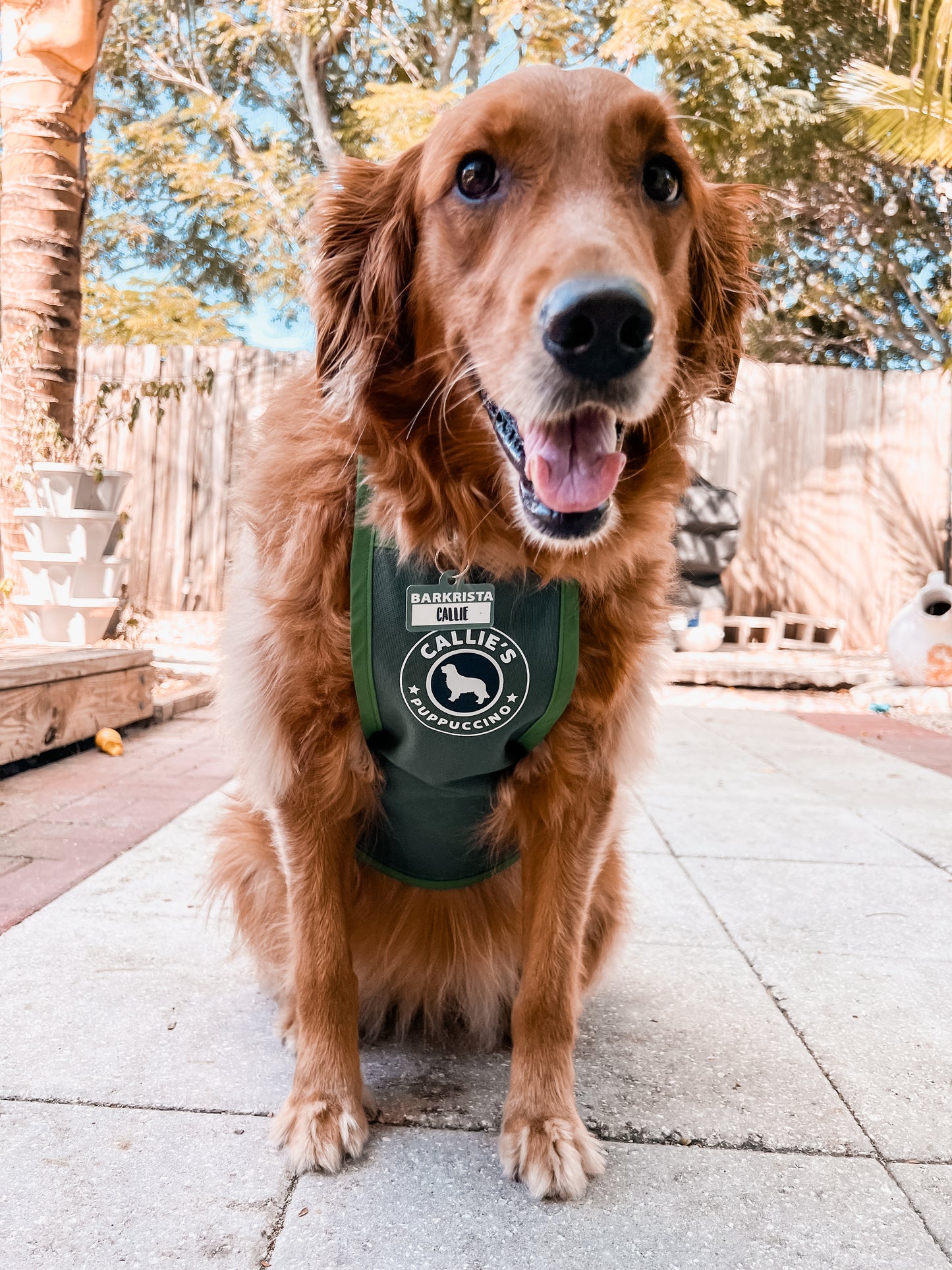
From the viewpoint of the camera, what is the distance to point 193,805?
12.1ft

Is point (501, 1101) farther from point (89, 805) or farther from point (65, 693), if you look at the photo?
point (65, 693)

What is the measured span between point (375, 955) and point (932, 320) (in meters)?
16.6

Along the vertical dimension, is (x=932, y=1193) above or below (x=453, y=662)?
below

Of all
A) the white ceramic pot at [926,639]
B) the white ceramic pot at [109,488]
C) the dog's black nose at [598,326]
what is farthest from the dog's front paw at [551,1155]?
the white ceramic pot at [926,639]

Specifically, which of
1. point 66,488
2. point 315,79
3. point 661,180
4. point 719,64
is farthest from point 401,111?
point 661,180

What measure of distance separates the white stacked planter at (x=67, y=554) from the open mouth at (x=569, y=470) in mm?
4563

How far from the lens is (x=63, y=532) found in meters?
5.59

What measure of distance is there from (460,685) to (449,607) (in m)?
0.14

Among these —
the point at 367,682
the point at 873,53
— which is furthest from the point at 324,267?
the point at 873,53

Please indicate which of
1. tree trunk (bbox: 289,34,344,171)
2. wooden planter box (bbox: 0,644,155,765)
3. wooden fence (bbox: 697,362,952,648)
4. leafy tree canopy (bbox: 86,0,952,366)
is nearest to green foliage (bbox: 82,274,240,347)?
leafy tree canopy (bbox: 86,0,952,366)

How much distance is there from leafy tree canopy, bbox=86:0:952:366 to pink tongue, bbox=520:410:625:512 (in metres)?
9.77

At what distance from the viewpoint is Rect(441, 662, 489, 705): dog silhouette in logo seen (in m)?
1.65

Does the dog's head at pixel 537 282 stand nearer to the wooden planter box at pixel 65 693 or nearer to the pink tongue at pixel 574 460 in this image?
the pink tongue at pixel 574 460

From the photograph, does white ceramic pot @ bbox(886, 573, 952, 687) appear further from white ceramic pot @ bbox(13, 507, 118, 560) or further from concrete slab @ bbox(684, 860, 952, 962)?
white ceramic pot @ bbox(13, 507, 118, 560)
